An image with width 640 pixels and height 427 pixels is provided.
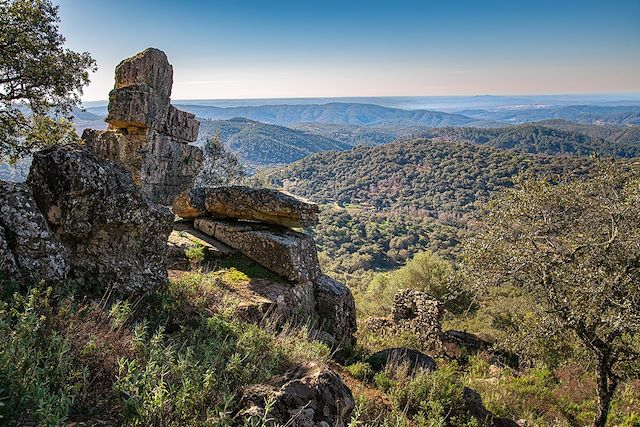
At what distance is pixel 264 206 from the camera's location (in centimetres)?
1141

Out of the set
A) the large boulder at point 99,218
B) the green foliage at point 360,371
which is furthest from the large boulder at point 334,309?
the large boulder at point 99,218

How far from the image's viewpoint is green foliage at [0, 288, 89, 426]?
2602mm

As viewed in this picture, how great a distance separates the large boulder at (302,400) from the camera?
373 centimetres

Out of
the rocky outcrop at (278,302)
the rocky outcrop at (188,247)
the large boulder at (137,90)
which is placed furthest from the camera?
the large boulder at (137,90)

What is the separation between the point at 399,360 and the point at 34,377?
21.9 ft

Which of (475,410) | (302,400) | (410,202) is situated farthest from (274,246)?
(410,202)

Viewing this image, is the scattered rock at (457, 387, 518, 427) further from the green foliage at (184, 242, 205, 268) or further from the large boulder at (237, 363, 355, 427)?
the green foliage at (184, 242, 205, 268)

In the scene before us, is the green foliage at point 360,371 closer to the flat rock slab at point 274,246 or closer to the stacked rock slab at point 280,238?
the stacked rock slab at point 280,238

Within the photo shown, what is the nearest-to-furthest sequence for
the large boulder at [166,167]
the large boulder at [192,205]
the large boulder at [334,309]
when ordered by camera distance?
the large boulder at [334,309] → the large boulder at [192,205] → the large boulder at [166,167]

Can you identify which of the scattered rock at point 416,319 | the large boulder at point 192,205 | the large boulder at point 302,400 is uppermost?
the large boulder at point 192,205

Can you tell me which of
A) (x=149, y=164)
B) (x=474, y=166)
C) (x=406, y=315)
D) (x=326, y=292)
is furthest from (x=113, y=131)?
(x=474, y=166)

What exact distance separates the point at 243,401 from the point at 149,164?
57.8 ft

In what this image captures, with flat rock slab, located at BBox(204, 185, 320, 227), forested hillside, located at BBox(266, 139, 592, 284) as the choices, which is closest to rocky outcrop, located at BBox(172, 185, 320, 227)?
flat rock slab, located at BBox(204, 185, 320, 227)

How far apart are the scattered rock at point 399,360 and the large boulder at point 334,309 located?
7.27 feet
